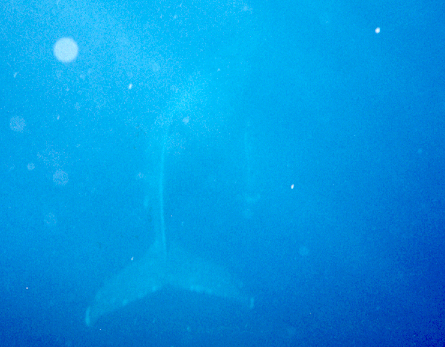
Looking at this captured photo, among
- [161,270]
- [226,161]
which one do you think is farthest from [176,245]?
[226,161]

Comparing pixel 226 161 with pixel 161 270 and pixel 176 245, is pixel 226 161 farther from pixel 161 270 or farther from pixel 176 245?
pixel 161 270

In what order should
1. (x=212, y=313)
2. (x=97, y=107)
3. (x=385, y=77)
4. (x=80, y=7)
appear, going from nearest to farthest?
(x=80, y=7)
(x=97, y=107)
(x=385, y=77)
(x=212, y=313)

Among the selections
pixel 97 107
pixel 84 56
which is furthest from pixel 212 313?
pixel 84 56

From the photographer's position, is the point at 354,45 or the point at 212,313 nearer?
the point at 354,45

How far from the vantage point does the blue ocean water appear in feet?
6.21

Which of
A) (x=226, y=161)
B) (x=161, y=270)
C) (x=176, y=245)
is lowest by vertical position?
(x=161, y=270)

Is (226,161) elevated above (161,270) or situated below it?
above

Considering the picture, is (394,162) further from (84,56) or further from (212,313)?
(84,56)

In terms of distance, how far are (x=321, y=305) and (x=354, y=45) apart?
2.12 meters

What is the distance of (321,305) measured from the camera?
2.33 metres

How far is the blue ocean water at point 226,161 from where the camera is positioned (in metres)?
1.89

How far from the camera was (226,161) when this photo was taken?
2098 mm

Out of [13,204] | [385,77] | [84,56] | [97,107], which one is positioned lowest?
[13,204]

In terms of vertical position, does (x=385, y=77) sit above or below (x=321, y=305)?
above
